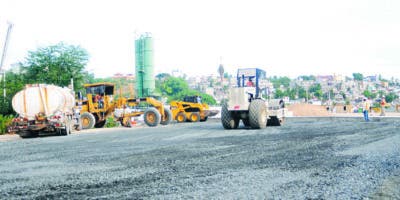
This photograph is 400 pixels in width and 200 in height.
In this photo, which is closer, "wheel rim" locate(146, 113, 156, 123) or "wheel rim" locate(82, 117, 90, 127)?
"wheel rim" locate(82, 117, 90, 127)

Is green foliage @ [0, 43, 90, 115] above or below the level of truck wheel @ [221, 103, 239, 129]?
above

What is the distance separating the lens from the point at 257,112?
16.3m

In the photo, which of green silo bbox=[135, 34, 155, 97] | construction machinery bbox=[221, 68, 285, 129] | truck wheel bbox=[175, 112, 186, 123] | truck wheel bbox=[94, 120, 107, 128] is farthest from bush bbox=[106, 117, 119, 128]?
green silo bbox=[135, 34, 155, 97]

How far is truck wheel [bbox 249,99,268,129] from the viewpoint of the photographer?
53.6ft

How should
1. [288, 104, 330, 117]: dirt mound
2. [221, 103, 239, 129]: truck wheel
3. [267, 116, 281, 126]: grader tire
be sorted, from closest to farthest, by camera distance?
[221, 103, 239, 129]: truck wheel
[267, 116, 281, 126]: grader tire
[288, 104, 330, 117]: dirt mound

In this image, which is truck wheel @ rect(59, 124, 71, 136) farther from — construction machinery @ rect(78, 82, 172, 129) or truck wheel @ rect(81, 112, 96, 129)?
construction machinery @ rect(78, 82, 172, 129)

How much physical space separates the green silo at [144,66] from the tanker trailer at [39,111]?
42675 millimetres

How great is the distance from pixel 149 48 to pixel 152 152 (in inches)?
2238

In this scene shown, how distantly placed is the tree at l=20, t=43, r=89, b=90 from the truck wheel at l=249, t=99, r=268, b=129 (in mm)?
19419

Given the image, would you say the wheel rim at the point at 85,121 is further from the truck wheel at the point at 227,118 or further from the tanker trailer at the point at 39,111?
the truck wheel at the point at 227,118

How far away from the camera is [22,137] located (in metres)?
18.1

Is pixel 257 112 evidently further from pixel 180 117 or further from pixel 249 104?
pixel 180 117

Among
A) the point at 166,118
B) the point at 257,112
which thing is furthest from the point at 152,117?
the point at 257,112

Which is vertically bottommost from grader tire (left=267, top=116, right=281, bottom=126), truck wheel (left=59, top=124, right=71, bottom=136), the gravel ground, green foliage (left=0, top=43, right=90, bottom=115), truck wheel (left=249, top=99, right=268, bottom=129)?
the gravel ground
